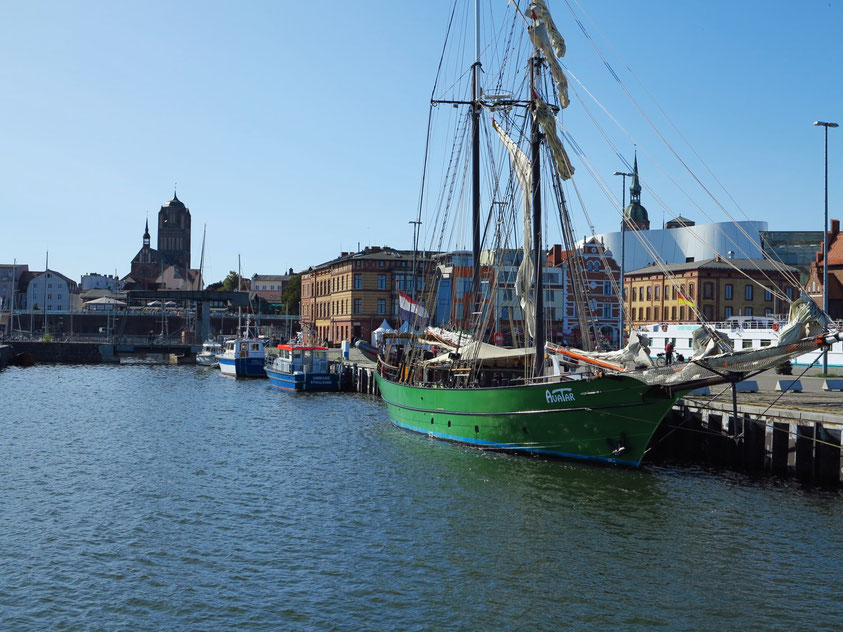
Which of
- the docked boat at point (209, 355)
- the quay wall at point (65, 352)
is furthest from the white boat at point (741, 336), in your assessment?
the quay wall at point (65, 352)

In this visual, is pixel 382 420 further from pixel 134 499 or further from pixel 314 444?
pixel 134 499

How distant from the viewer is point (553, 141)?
33.1m

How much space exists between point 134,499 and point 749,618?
17194mm

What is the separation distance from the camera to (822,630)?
14.8m

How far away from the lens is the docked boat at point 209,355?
8869cm

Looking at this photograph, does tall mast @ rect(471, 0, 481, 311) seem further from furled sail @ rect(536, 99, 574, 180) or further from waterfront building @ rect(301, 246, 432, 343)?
waterfront building @ rect(301, 246, 432, 343)

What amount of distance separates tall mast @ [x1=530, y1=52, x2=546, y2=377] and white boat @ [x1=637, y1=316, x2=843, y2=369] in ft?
70.1

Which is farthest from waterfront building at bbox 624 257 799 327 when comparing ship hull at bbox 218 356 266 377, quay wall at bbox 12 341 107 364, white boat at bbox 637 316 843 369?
quay wall at bbox 12 341 107 364

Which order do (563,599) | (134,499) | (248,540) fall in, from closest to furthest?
(563,599)
(248,540)
(134,499)

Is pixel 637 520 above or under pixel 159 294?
under

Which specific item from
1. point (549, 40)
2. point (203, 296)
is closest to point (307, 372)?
point (549, 40)

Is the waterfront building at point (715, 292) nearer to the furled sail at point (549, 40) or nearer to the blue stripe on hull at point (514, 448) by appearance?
the furled sail at point (549, 40)

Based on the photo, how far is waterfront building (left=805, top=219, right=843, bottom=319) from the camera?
272 feet

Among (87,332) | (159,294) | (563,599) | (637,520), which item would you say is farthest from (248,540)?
(87,332)
